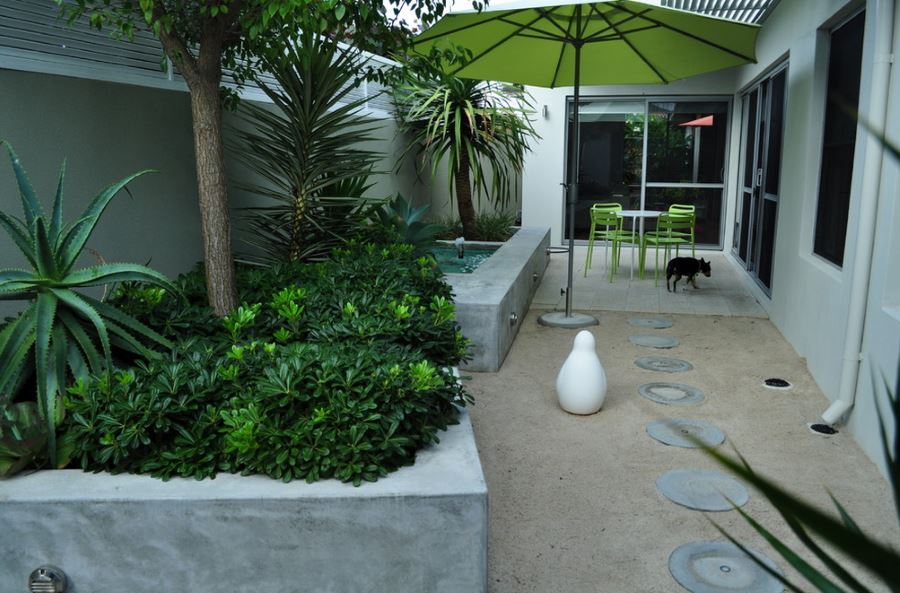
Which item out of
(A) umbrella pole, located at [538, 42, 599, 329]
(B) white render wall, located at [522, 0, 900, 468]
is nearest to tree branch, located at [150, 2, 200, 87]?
(B) white render wall, located at [522, 0, 900, 468]

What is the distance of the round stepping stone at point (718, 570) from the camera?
2354 millimetres

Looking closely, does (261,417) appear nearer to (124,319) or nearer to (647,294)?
(124,319)

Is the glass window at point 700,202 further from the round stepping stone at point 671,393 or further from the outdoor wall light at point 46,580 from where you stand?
the outdoor wall light at point 46,580

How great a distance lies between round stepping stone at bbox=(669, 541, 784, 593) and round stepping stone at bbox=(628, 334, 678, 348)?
9.19 feet

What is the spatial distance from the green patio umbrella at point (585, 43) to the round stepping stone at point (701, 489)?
2.72 metres

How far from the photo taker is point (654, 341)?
5.41m

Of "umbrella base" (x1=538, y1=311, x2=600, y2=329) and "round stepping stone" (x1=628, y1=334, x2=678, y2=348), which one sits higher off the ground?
"umbrella base" (x1=538, y1=311, x2=600, y2=329)

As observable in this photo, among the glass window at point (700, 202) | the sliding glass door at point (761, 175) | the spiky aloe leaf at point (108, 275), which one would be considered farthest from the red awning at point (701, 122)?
the spiky aloe leaf at point (108, 275)

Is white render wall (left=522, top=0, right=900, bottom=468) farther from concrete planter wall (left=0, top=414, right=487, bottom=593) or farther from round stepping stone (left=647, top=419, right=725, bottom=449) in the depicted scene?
concrete planter wall (left=0, top=414, right=487, bottom=593)

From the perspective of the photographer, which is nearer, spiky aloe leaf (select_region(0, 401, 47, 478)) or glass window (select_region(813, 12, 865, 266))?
spiky aloe leaf (select_region(0, 401, 47, 478))

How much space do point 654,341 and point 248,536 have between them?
395 centimetres

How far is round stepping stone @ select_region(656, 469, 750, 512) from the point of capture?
2.89 m

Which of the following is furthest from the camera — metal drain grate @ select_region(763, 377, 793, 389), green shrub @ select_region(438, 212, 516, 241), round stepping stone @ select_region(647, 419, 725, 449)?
green shrub @ select_region(438, 212, 516, 241)

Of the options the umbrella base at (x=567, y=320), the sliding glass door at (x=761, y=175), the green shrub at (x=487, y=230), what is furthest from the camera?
the green shrub at (x=487, y=230)
